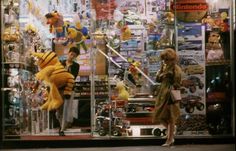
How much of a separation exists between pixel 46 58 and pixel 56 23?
72 centimetres

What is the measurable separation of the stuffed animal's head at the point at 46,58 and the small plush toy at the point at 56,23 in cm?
39

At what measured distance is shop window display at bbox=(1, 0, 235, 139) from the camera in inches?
398

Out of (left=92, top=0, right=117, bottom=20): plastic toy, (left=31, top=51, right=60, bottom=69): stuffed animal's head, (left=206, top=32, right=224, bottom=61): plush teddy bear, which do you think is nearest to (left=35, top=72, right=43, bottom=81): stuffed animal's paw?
(left=31, top=51, right=60, bottom=69): stuffed animal's head

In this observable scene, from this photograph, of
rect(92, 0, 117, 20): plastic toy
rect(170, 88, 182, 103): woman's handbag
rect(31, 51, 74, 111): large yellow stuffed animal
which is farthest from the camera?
rect(92, 0, 117, 20): plastic toy

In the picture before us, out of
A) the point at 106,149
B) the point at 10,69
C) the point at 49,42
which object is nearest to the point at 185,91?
the point at 106,149

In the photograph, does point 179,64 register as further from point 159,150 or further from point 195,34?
point 159,150

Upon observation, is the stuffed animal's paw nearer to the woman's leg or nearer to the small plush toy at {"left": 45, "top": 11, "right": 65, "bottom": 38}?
the small plush toy at {"left": 45, "top": 11, "right": 65, "bottom": 38}

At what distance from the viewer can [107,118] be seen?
33.3 feet

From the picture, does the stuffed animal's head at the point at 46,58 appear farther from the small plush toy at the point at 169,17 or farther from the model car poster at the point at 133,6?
the small plush toy at the point at 169,17

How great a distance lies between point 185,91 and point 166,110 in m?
0.99

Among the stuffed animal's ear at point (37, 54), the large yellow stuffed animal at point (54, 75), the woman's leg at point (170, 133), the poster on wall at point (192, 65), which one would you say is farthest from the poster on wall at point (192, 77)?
the stuffed animal's ear at point (37, 54)

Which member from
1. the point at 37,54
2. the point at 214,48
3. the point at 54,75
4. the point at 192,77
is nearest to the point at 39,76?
the point at 54,75

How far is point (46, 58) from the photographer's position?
1010 centimetres

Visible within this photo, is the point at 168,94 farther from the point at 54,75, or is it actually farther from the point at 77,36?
the point at 54,75
